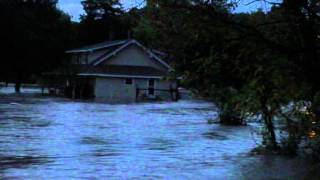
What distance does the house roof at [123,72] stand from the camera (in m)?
65.6

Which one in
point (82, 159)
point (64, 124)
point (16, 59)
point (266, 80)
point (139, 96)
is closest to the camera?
point (266, 80)

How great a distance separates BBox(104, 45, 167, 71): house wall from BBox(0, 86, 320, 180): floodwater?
4033 cm

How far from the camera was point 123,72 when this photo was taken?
219 feet

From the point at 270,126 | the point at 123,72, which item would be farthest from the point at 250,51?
the point at 123,72

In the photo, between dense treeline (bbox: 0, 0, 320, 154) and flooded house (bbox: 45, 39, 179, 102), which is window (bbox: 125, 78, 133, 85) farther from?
dense treeline (bbox: 0, 0, 320, 154)

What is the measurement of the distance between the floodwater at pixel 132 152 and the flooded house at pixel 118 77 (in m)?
36.6

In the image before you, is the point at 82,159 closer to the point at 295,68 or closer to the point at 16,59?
the point at 295,68

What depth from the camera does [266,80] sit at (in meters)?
13.1

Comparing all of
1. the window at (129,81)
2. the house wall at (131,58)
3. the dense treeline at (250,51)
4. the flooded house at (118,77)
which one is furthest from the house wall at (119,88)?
the dense treeline at (250,51)

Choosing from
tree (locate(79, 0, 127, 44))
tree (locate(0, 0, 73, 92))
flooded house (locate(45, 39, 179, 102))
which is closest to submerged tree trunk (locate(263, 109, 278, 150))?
flooded house (locate(45, 39, 179, 102))

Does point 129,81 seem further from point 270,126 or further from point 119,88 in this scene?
point 270,126

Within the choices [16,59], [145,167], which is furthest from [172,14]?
[16,59]

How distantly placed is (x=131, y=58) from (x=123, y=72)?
279 centimetres

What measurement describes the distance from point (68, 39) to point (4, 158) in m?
74.4
